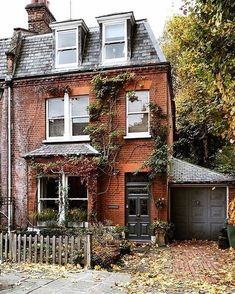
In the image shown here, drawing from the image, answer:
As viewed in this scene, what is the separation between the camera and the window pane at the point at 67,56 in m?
18.6

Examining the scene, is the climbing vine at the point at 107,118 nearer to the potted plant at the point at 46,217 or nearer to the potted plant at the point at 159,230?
the potted plant at the point at 159,230

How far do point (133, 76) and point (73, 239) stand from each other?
8.60 m

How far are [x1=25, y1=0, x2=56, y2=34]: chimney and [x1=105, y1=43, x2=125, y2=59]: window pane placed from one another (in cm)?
527

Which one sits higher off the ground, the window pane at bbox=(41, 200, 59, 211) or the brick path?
the window pane at bbox=(41, 200, 59, 211)

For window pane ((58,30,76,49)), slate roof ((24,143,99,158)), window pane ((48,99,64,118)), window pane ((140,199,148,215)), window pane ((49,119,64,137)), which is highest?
window pane ((58,30,76,49))

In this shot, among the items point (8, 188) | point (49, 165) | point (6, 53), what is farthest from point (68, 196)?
point (6, 53)

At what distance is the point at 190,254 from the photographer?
14.5 m

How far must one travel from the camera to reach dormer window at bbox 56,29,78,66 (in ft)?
61.0

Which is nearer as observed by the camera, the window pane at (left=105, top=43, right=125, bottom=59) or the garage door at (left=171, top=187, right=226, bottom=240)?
the window pane at (left=105, top=43, right=125, bottom=59)

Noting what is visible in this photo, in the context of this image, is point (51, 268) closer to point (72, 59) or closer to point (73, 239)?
point (73, 239)

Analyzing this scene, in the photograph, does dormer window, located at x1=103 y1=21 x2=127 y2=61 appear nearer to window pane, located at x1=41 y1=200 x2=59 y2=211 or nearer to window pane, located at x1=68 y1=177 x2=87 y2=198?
window pane, located at x1=68 y1=177 x2=87 y2=198

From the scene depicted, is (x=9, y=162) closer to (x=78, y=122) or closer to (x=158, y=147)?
(x=78, y=122)

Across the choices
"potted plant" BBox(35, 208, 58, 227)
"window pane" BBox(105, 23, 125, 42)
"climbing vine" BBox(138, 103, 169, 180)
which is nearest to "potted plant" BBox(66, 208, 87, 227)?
"potted plant" BBox(35, 208, 58, 227)

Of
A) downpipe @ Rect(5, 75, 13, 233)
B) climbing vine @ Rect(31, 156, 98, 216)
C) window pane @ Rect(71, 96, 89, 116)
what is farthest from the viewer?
downpipe @ Rect(5, 75, 13, 233)
